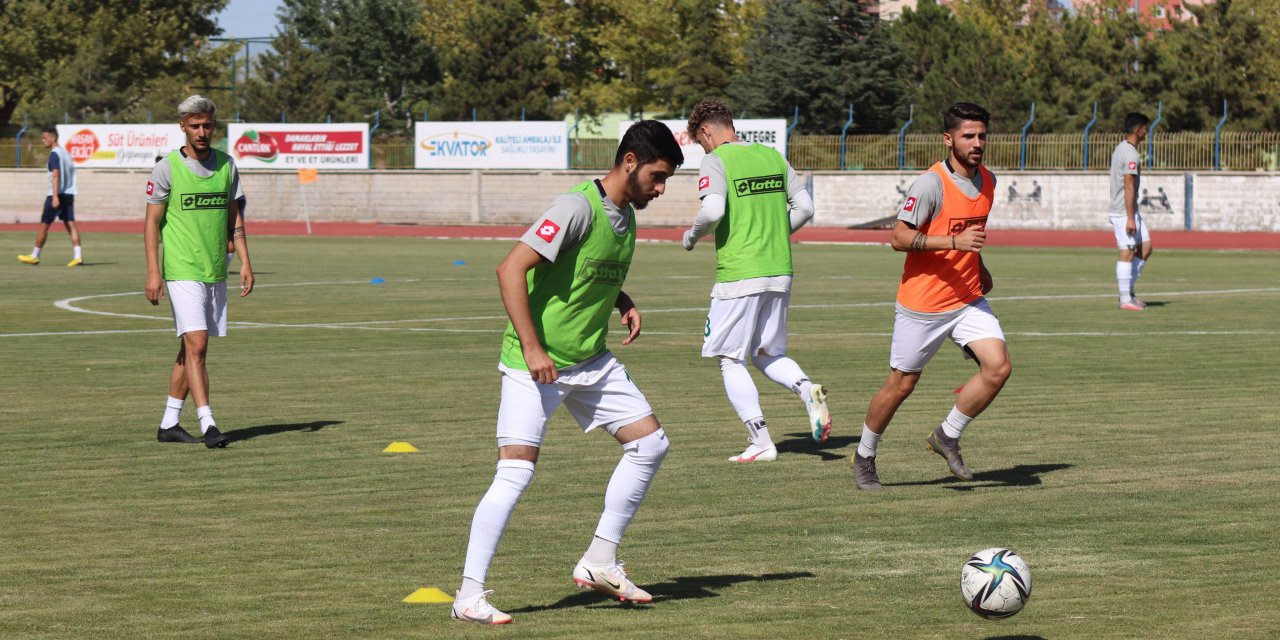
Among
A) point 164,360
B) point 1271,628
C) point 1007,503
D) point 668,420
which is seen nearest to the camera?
point 1271,628

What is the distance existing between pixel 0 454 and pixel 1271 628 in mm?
7633

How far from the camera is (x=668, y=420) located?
40.1ft

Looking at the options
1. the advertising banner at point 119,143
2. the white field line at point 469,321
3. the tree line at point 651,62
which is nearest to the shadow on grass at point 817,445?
the white field line at point 469,321

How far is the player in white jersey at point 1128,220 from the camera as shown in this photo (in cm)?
2084

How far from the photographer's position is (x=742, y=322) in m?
10.5

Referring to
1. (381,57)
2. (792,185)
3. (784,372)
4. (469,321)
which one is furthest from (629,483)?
(381,57)

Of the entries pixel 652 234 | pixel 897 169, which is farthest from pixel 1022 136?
pixel 652 234

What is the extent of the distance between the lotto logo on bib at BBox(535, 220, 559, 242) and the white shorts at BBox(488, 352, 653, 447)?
555mm

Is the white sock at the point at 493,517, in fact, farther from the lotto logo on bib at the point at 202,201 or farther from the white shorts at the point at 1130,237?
the white shorts at the point at 1130,237

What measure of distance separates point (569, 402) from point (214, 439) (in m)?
4.75

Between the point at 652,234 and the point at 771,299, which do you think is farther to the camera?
the point at 652,234

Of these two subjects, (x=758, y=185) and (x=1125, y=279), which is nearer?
(x=758, y=185)

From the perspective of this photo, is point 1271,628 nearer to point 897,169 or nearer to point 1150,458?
point 1150,458

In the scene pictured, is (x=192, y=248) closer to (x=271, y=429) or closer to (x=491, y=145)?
(x=271, y=429)
